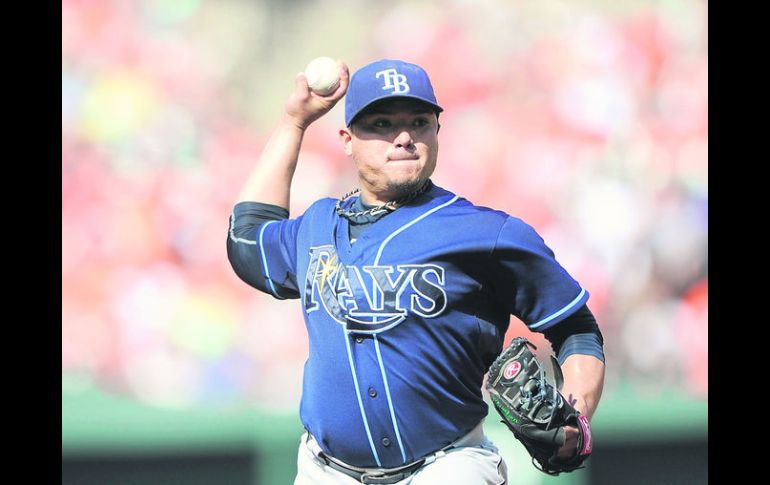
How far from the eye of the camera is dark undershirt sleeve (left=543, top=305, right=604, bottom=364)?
295 cm

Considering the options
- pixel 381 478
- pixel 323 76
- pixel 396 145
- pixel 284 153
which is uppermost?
pixel 323 76

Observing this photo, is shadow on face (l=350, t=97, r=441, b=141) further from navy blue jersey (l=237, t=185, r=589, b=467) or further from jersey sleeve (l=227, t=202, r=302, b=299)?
jersey sleeve (l=227, t=202, r=302, b=299)

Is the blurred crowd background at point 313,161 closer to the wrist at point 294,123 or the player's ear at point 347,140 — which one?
the wrist at point 294,123

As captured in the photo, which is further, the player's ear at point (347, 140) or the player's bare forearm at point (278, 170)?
the player's bare forearm at point (278, 170)

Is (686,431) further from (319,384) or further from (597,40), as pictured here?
(319,384)

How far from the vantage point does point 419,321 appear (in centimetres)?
282

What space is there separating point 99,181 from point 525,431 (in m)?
3.72

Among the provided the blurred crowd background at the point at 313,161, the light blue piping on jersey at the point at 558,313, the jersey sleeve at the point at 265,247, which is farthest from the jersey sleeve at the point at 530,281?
the blurred crowd background at the point at 313,161

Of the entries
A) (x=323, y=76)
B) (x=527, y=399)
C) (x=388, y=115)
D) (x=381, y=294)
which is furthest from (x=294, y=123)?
(x=527, y=399)

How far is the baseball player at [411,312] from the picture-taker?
281cm

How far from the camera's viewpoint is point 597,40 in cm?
605

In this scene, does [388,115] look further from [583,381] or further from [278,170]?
[583,381]

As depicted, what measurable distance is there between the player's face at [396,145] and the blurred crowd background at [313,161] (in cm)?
274

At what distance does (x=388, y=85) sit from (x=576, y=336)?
855 mm
